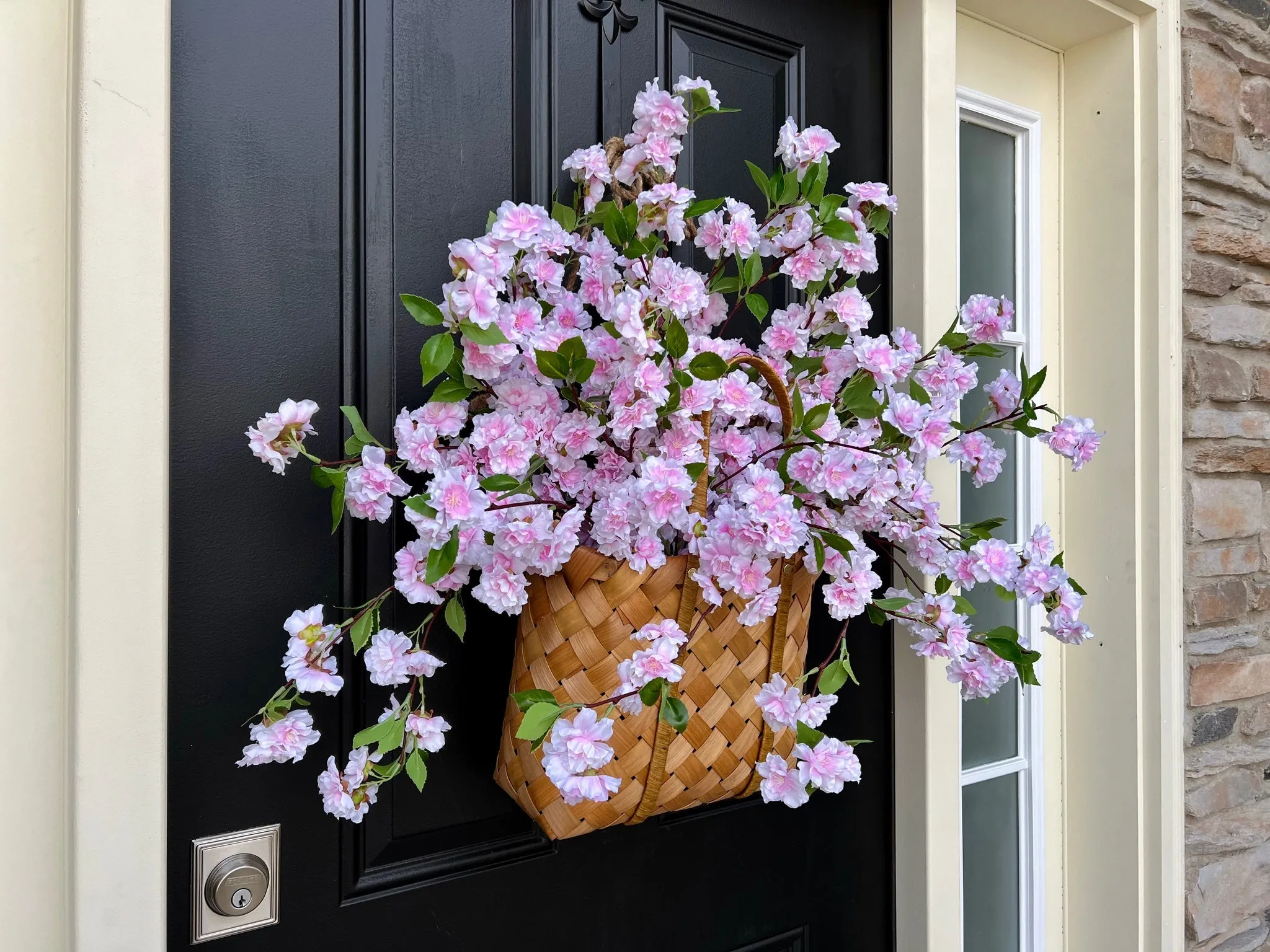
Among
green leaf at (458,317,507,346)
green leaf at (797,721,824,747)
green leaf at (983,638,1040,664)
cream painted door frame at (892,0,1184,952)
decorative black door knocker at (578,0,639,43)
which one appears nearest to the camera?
green leaf at (458,317,507,346)

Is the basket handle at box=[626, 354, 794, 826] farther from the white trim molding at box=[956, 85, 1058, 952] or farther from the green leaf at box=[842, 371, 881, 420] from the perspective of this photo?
the white trim molding at box=[956, 85, 1058, 952]

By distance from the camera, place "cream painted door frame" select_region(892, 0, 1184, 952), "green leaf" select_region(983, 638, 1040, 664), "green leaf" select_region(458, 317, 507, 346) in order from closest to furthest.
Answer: "green leaf" select_region(458, 317, 507, 346) < "green leaf" select_region(983, 638, 1040, 664) < "cream painted door frame" select_region(892, 0, 1184, 952)

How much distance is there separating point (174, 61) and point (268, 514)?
447 millimetres

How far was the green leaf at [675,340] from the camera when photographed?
2.40 feet

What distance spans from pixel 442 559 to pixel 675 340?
0.86 ft

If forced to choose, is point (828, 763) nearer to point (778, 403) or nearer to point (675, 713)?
point (675, 713)

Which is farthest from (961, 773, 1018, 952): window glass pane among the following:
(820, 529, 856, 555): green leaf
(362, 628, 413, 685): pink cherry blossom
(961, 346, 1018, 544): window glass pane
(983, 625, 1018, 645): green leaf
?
(362, 628, 413, 685): pink cherry blossom

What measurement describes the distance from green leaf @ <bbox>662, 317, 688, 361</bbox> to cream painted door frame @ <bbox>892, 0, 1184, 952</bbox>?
2.39ft

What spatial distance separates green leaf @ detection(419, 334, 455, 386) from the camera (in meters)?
0.70

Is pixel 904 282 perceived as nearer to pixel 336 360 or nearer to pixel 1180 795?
pixel 336 360

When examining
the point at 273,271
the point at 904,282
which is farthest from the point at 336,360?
the point at 904,282

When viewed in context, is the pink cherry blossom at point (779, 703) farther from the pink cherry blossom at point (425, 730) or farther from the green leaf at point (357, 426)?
the green leaf at point (357, 426)

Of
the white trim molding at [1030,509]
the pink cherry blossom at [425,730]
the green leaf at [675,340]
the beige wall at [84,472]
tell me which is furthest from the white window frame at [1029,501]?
the beige wall at [84,472]

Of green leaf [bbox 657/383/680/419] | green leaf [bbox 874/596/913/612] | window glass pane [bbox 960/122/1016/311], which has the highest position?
window glass pane [bbox 960/122/1016/311]
